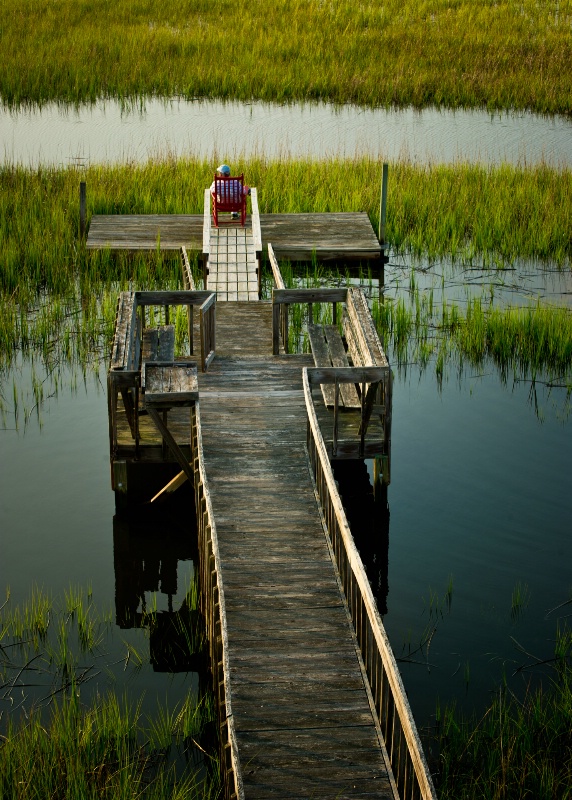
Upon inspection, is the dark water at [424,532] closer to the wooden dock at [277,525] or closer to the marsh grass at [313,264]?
the wooden dock at [277,525]

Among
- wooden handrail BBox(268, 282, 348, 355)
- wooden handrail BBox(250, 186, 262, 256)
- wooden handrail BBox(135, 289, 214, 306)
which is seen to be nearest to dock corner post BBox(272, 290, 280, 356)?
wooden handrail BBox(268, 282, 348, 355)

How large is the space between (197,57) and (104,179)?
12247 millimetres

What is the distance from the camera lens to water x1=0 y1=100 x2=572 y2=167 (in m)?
29.3

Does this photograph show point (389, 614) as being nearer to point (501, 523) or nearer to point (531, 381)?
point (501, 523)

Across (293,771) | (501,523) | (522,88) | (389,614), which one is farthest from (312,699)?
(522,88)

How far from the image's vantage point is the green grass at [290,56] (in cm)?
3412

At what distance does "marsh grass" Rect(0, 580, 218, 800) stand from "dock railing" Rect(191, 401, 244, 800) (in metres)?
0.40

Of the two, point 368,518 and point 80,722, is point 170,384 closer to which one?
point 368,518

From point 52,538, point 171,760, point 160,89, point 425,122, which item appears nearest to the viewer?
point 171,760

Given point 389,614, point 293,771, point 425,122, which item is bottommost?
point 389,614

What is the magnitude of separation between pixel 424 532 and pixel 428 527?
0.11 metres

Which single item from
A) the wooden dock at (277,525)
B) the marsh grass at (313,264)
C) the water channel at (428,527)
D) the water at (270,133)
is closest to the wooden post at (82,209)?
the marsh grass at (313,264)

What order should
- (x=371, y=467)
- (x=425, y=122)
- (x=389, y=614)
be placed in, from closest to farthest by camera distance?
1. (x=389, y=614)
2. (x=371, y=467)
3. (x=425, y=122)

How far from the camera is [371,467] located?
15297 mm
